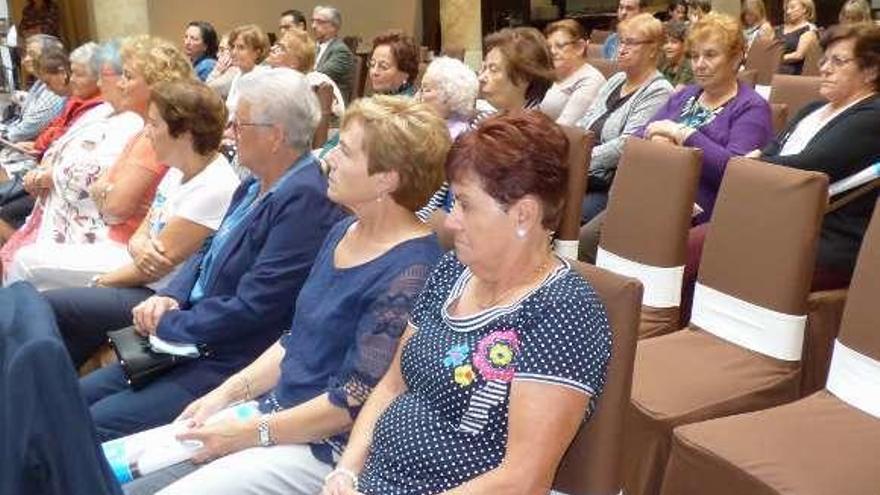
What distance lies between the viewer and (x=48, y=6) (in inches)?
420

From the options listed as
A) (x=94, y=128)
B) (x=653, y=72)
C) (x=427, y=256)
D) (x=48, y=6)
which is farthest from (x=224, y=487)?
(x=48, y=6)

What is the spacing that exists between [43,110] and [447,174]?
4574mm

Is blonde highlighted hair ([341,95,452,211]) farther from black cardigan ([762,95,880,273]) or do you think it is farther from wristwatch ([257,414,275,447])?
black cardigan ([762,95,880,273])

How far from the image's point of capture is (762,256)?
7.83ft

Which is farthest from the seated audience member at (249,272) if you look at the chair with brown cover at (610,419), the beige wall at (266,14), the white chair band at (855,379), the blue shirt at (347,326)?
the beige wall at (266,14)

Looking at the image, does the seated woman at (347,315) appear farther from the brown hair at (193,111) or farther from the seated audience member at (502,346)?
the brown hair at (193,111)

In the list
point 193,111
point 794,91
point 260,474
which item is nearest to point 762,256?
point 260,474

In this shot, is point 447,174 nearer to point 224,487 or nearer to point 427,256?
point 427,256

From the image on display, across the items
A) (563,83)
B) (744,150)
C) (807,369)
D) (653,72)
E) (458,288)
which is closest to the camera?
(458,288)

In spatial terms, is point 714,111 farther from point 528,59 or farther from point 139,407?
point 139,407

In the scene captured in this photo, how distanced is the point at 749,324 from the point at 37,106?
457 cm

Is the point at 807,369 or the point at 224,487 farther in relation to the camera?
the point at 807,369

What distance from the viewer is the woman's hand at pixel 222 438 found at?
1915mm

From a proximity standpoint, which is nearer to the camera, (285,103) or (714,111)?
(285,103)
